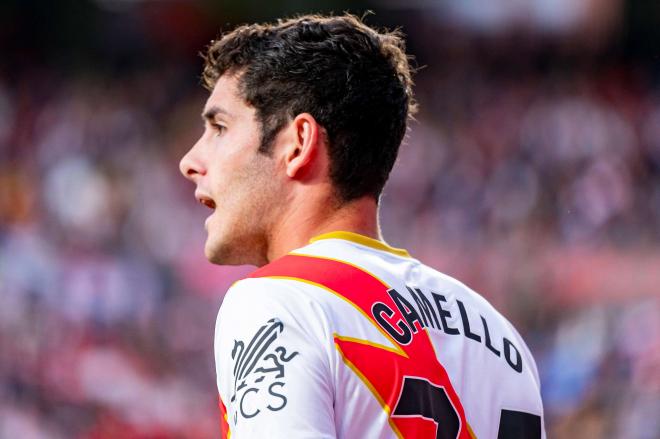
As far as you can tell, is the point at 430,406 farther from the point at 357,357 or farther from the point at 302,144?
the point at 302,144

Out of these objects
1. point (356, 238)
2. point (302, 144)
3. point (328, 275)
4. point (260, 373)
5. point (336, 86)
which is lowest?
point (260, 373)

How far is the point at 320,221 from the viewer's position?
2.36m

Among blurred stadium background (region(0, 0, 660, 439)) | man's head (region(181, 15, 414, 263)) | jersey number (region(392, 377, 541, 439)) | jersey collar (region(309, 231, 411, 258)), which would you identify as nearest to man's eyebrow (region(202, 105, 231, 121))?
man's head (region(181, 15, 414, 263))

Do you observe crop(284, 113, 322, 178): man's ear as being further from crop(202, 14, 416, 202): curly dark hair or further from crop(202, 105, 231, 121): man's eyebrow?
crop(202, 105, 231, 121): man's eyebrow

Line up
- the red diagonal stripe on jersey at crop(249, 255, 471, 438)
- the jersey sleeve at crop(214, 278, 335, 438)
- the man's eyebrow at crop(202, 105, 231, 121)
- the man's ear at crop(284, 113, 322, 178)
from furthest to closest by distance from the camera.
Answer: the man's eyebrow at crop(202, 105, 231, 121) → the man's ear at crop(284, 113, 322, 178) → the red diagonal stripe on jersey at crop(249, 255, 471, 438) → the jersey sleeve at crop(214, 278, 335, 438)

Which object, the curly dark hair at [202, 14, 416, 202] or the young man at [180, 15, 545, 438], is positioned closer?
the young man at [180, 15, 545, 438]

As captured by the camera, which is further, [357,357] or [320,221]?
[320,221]

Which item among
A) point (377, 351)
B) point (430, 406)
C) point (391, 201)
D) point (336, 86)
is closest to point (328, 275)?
point (377, 351)

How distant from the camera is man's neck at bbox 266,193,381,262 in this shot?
2.35m

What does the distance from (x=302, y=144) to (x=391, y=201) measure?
10641mm

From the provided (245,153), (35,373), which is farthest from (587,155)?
(245,153)

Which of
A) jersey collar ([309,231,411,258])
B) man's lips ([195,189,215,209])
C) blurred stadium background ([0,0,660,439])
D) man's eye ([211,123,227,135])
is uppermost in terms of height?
blurred stadium background ([0,0,660,439])

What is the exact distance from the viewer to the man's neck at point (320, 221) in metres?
2.35

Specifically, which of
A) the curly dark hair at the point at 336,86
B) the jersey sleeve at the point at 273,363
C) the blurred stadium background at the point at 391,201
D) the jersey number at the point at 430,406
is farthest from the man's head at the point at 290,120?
the blurred stadium background at the point at 391,201
